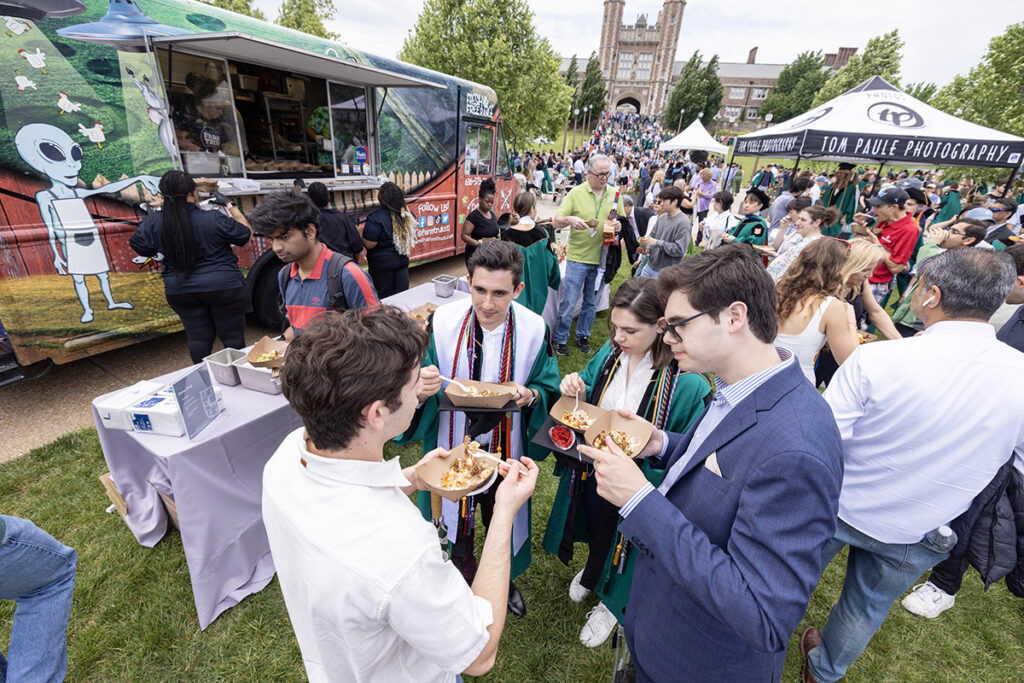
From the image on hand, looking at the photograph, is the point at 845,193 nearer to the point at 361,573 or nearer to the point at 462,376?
the point at 462,376

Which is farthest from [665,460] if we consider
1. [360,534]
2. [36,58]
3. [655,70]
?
[655,70]

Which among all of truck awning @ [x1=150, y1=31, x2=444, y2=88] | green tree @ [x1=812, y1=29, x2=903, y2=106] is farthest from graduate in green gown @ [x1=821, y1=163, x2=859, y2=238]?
green tree @ [x1=812, y1=29, x2=903, y2=106]

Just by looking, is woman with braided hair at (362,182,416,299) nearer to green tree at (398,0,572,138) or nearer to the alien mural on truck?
the alien mural on truck

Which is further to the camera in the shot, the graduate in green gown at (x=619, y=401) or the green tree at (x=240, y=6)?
the green tree at (x=240, y=6)

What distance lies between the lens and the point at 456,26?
722 inches

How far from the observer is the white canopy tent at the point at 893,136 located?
24.0ft

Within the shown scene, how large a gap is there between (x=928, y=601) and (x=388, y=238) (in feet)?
19.2

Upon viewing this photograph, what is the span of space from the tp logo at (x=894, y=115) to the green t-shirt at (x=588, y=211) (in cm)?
636

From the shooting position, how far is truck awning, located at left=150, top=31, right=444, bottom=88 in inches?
159

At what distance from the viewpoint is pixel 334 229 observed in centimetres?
480

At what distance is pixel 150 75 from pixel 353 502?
534cm

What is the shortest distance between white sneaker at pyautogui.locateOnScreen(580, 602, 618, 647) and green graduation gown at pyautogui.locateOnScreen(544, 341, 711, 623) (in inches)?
7.1

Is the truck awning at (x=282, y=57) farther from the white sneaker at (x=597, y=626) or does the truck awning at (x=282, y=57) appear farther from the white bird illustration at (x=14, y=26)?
the white sneaker at (x=597, y=626)

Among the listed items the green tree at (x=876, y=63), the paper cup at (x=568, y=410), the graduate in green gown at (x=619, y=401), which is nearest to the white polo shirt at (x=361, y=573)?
the paper cup at (x=568, y=410)
